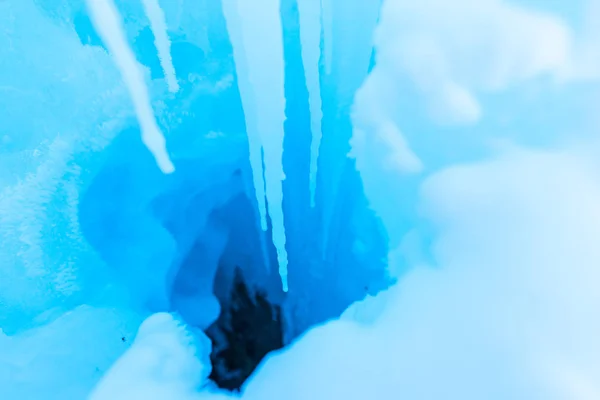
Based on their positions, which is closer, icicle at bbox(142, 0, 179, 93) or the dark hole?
icicle at bbox(142, 0, 179, 93)

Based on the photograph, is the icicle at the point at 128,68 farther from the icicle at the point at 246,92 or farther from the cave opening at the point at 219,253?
the icicle at the point at 246,92

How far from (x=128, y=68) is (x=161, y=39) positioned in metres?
0.15

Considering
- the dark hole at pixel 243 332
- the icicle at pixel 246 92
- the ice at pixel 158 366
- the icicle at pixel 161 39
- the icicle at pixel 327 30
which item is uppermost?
the icicle at pixel 327 30

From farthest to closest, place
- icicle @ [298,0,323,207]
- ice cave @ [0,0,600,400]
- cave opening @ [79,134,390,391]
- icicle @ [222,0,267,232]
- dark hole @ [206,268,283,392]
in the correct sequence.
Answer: dark hole @ [206,268,283,392], cave opening @ [79,134,390,391], icicle @ [298,0,323,207], icicle @ [222,0,267,232], ice cave @ [0,0,600,400]

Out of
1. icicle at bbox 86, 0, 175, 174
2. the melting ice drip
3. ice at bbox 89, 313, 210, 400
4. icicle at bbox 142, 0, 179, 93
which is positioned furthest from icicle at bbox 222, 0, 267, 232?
ice at bbox 89, 313, 210, 400

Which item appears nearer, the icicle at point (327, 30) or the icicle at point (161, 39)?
the icicle at point (161, 39)

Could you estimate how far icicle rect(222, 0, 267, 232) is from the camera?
1415 mm

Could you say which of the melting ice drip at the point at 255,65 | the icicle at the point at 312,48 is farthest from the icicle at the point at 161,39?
the icicle at the point at 312,48

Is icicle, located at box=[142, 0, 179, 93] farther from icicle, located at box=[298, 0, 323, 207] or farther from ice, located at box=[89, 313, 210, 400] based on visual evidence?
ice, located at box=[89, 313, 210, 400]

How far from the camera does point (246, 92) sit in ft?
5.13

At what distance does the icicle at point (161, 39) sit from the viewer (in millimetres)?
1362

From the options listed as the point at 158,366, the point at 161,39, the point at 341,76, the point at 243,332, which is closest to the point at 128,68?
the point at 161,39

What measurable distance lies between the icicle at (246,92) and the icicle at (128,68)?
1.08 ft

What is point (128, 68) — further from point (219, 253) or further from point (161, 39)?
point (219, 253)
